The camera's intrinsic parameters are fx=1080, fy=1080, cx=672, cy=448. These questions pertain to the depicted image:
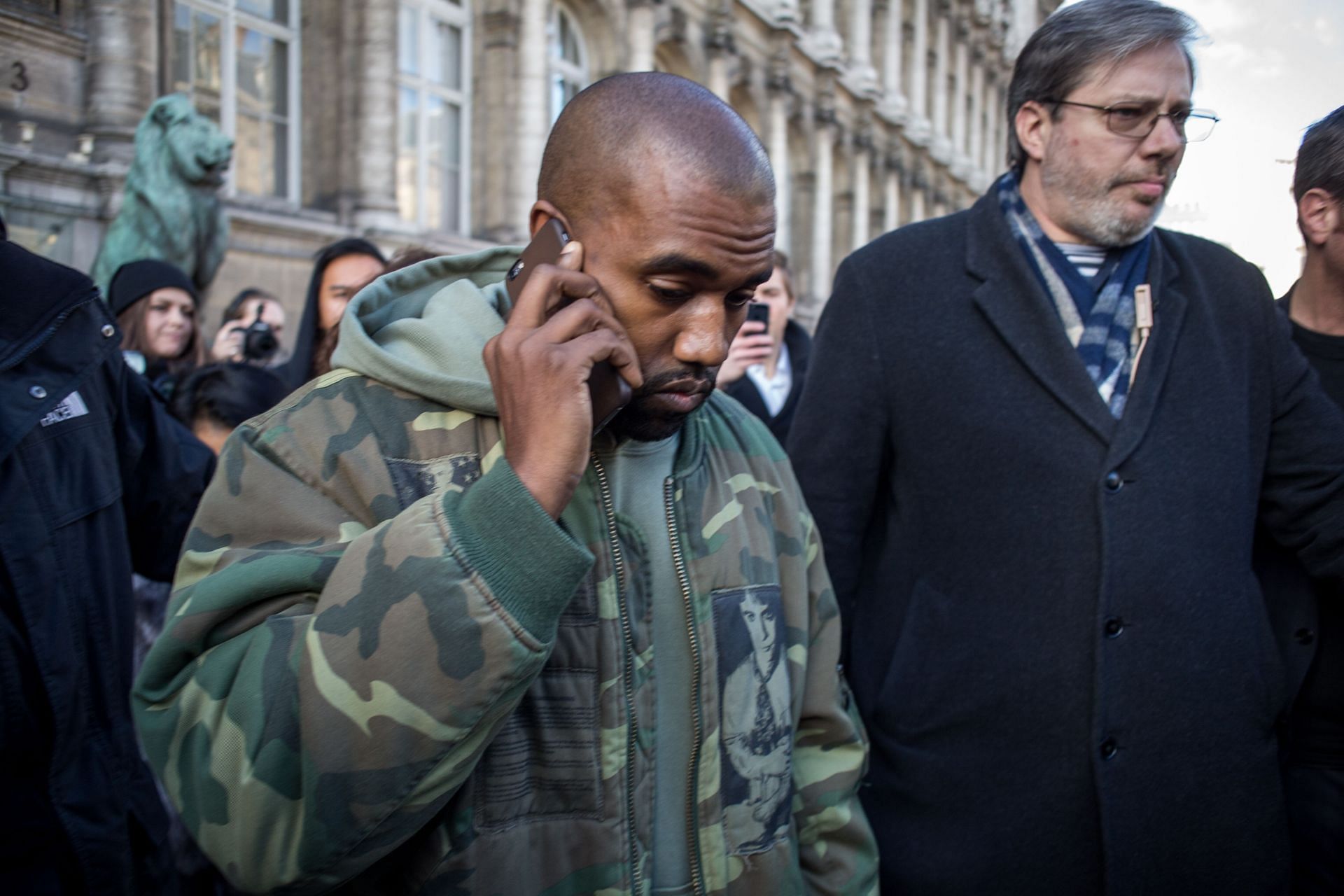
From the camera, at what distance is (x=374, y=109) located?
34.5ft

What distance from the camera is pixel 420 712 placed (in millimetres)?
1157

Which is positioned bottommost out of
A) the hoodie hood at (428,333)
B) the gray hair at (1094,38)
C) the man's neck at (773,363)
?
the hoodie hood at (428,333)

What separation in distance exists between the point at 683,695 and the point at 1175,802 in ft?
3.82

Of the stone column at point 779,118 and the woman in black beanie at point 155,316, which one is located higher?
the stone column at point 779,118

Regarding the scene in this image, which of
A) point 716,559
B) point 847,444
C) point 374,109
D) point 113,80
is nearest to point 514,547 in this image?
point 716,559

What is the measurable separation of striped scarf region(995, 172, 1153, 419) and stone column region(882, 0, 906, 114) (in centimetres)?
2614

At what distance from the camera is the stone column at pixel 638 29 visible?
15.5m

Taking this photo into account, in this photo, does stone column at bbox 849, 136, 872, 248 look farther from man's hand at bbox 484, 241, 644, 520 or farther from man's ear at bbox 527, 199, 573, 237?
man's hand at bbox 484, 241, 644, 520

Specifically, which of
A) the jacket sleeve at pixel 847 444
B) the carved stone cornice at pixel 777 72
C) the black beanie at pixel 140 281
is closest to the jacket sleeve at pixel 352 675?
the jacket sleeve at pixel 847 444

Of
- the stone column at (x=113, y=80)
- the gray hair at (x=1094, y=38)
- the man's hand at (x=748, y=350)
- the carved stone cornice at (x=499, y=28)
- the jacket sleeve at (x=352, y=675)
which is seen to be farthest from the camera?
the carved stone cornice at (x=499, y=28)

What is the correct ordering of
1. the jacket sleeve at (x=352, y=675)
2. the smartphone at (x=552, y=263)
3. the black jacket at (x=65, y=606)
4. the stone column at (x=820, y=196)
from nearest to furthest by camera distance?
the jacket sleeve at (x=352, y=675)
the smartphone at (x=552, y=263)
the black jacket at (x=65, y=606)
the stone column at (x=820, y=196)

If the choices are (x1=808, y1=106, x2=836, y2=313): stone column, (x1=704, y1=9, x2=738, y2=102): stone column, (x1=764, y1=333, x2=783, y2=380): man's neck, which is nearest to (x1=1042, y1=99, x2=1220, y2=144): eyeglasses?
(x1=764, y1=333, x2=783, y2=380): man's neck

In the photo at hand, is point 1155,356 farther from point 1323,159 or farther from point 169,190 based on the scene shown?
point 169,190

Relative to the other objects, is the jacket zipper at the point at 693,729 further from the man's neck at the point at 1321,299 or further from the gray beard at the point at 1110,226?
the man's neck at the point at 1321,299
